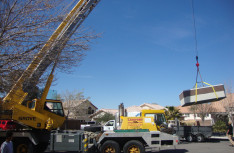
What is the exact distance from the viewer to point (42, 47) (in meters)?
6.89

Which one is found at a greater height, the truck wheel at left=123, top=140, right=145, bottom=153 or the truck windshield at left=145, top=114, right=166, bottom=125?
the truck windshield at left=145, top=114, right=166, bottom=125

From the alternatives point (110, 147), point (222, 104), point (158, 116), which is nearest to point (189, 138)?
point (158, 116)

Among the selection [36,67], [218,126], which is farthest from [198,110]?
[36,67]

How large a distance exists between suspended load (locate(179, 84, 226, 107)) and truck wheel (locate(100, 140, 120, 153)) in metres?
5.95

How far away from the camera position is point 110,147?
33.3 ft

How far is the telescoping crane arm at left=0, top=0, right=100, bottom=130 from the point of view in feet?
23.4

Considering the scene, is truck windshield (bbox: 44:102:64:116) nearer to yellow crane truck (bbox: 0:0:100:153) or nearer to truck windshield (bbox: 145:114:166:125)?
yellow crane truck (bbox: 0:0:100:153)

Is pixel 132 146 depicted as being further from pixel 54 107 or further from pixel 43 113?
pixel 43 113

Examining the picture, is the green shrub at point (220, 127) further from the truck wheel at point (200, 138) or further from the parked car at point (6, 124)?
the parked car at point (6, 124)

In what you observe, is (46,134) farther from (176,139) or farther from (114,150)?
(176,139)

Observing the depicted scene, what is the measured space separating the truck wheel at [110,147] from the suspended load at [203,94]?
5950 mm

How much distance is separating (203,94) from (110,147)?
6654 millimetres

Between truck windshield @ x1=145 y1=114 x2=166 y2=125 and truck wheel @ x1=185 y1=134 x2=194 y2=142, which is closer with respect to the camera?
truck windshield @ x1=145 y1=114 x2=166 y2=125

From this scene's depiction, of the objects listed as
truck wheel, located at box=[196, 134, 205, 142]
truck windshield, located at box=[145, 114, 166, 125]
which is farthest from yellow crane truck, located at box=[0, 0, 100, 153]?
truck wheel, located at box=[196, 134, 205, 142]
